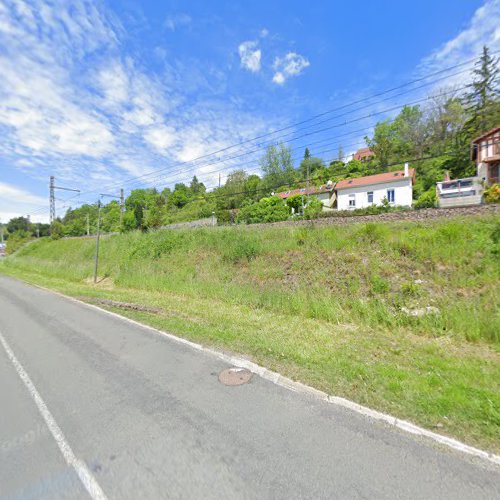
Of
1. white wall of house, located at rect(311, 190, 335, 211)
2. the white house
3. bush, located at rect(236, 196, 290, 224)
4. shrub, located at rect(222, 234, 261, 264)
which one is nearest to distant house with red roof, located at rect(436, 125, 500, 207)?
the white house

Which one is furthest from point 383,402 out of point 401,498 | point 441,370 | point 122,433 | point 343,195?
point 343,195

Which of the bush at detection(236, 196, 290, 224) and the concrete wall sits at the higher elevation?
the bush at detection(236, 196, 290, 224)

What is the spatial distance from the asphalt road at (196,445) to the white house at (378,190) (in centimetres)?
3165

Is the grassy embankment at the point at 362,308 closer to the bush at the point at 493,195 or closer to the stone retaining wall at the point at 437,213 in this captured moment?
the stone retaining wall at the point at 437,213

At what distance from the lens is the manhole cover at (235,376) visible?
4069 mm

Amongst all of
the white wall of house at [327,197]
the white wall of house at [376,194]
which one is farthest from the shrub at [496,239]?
the white wall of house at [327,197]

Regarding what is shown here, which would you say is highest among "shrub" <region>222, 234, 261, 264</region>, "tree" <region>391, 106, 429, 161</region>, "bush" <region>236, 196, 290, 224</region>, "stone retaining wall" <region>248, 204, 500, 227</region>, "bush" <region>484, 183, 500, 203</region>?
"tree" <region>391, 106, 429, 161</region>

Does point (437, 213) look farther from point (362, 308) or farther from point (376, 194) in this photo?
point (376, 194)

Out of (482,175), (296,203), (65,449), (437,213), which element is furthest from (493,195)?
(296,203)

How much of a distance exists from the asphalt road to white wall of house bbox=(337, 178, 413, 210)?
32.4 meters

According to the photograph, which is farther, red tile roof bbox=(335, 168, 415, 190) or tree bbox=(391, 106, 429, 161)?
tree bbox=(391, 106, 429, 161)

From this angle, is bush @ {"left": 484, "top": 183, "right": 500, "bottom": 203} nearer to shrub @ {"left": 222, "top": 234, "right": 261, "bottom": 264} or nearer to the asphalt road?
shrub @ {"left": 222, "top": 234, "right": 261, "bottom": 264}

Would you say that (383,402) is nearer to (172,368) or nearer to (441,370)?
(441,370)

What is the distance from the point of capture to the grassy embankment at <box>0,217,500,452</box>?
3.59m
